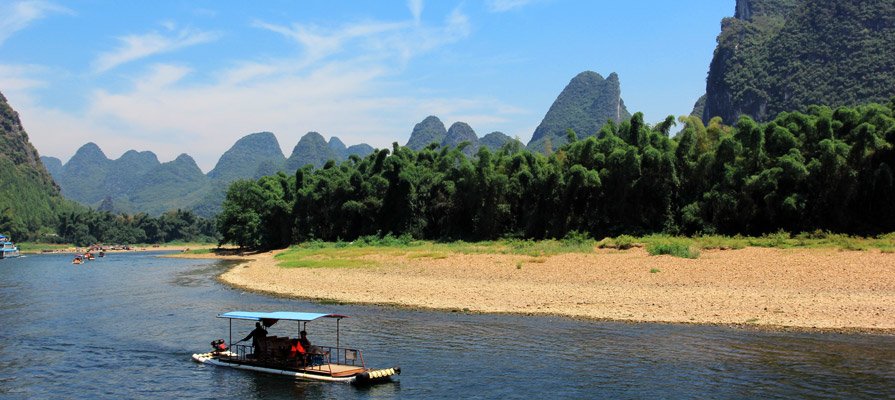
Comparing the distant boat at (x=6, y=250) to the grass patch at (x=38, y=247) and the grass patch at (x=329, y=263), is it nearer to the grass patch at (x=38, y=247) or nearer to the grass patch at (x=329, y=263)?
the grass patch at (x=38, y=247)

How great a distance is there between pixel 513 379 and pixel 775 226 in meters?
Answer: 36.8

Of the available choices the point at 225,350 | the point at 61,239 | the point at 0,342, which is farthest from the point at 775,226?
the point at 61,239

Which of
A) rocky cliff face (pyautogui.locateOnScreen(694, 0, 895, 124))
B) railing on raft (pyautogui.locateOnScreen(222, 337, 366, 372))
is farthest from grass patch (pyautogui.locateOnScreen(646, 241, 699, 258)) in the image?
rocky cliff face (pyautogui.locateOnScreen(694, 0, 895, 124))

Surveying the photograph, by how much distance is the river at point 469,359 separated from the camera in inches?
709

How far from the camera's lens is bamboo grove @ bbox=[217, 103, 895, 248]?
46.1m

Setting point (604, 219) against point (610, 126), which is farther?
point (610, 126)

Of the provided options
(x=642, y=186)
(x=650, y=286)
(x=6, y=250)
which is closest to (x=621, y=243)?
(x=642, y=186)

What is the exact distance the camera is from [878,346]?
21625mm

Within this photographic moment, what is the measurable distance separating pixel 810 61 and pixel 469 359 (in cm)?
14473

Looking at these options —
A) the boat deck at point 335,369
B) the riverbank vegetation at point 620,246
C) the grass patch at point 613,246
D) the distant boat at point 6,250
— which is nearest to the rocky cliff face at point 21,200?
the distant boat at point 6,250

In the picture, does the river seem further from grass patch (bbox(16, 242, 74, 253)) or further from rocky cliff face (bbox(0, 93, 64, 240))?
rocky cliff face (bbox(0, 93, 64, 240))

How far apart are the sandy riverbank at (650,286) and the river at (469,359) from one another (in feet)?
6.22

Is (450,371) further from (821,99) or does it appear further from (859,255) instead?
(821,99)

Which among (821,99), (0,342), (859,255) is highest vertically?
(821,99)
